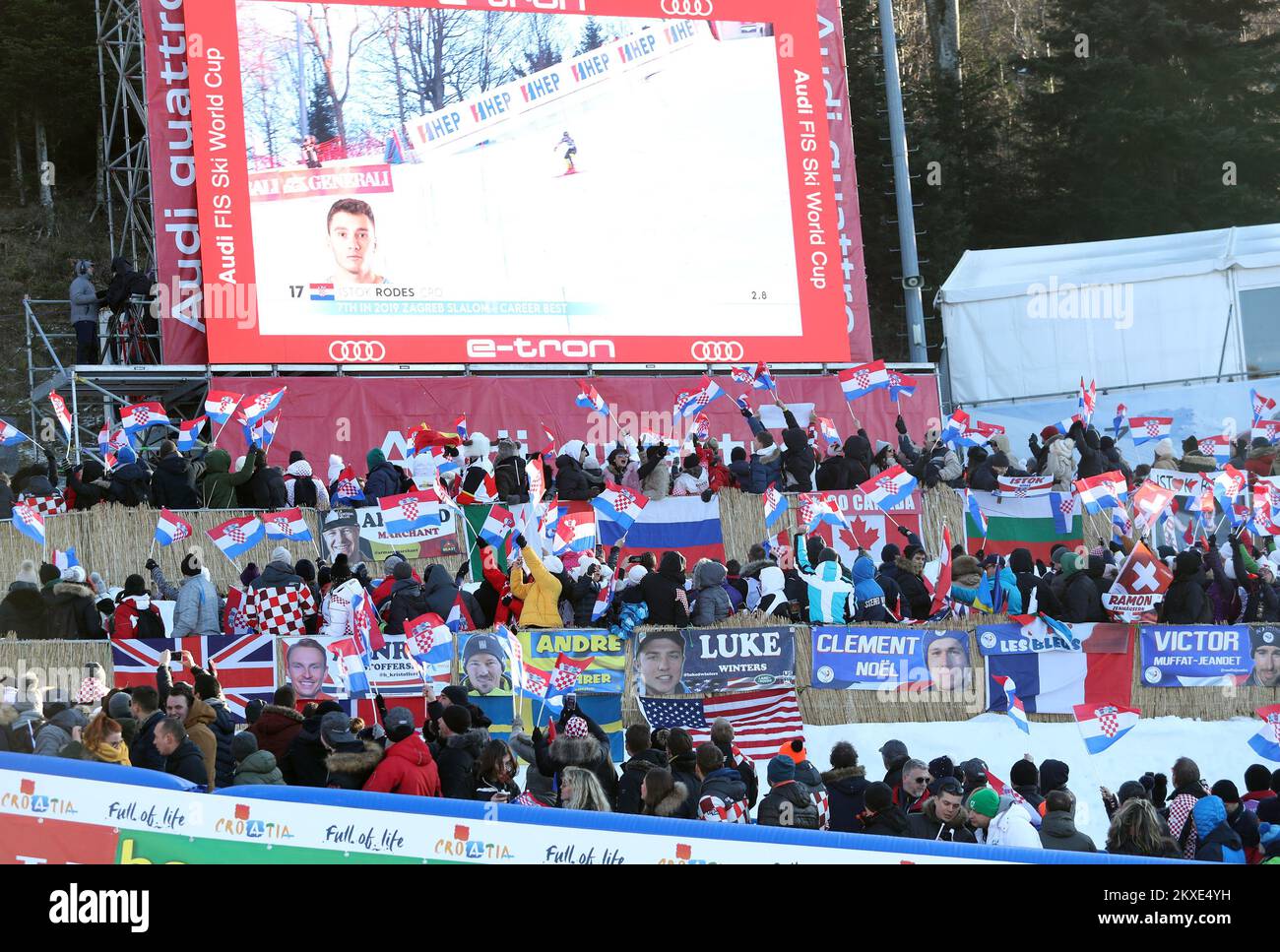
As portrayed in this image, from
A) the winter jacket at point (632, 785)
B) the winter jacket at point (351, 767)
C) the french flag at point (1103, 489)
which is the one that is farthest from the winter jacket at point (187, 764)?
the french flag at point (1103, 489)

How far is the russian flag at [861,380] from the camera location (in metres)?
22.0

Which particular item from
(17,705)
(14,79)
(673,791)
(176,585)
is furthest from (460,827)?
(14,79)

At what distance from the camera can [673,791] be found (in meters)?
9.17

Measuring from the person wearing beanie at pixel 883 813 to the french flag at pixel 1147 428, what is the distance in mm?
14993

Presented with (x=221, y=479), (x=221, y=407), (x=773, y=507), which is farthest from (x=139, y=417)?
(x=773, y=507)

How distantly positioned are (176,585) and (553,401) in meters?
8.74

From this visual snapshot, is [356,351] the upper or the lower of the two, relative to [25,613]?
upper

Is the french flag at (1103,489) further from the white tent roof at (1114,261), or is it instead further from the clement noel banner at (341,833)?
the clement noel banner at (341,833)

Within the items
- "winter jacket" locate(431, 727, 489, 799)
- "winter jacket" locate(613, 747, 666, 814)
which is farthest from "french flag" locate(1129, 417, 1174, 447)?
"winter jacket" locate(431, 727, 489, 799)

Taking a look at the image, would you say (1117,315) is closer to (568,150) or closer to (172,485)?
(568,150)

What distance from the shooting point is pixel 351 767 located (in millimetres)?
9531

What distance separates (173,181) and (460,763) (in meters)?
15.2
